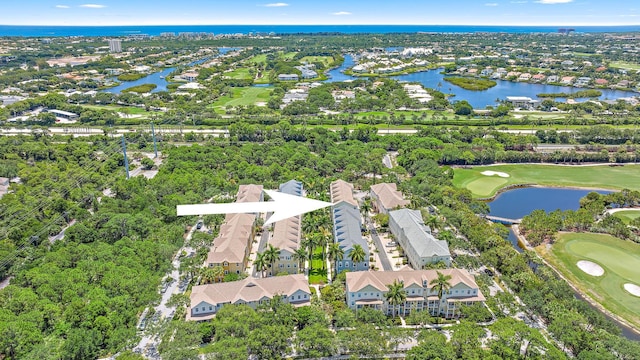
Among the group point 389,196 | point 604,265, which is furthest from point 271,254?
point 604,265

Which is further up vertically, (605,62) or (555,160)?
(605,62)

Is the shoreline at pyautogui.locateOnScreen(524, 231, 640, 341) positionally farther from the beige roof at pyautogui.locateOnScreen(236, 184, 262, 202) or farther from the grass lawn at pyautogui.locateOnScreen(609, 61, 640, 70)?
the grass lawn at pyautogui.locateOnScreen(609, 61, 640, 70)

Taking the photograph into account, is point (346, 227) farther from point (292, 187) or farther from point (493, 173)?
point (493, 173)

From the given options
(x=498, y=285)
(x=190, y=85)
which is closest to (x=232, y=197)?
(x=498, y=285)

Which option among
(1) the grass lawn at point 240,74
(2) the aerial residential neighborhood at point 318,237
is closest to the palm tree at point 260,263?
(2) the aerial residential neighborhood at point 318,237

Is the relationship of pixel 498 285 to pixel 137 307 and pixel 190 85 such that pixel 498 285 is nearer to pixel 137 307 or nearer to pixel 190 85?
pixel 137 307

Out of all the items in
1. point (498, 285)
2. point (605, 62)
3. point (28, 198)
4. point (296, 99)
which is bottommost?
point (498, 285)
